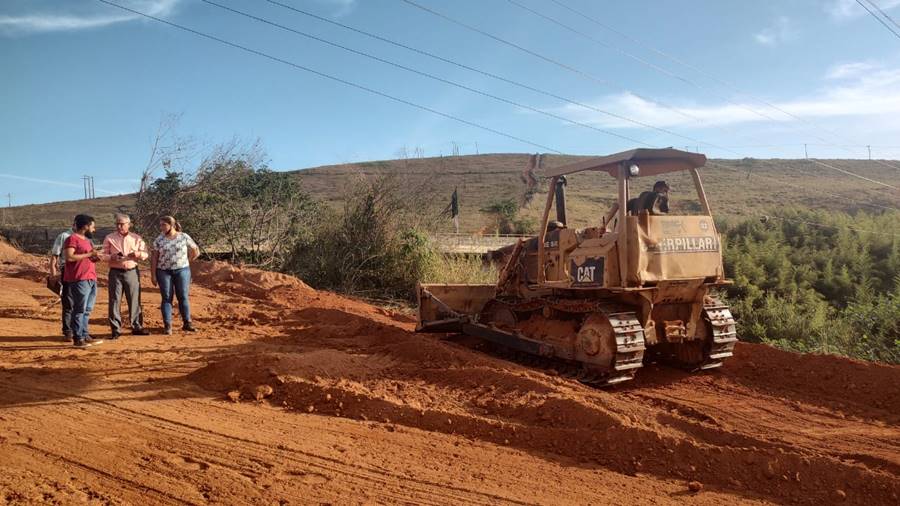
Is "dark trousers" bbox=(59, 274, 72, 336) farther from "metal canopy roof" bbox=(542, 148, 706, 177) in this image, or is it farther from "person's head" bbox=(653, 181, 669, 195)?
"person's head" bbox=(653, 181, 669, 195)

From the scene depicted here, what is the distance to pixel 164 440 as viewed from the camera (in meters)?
4.39

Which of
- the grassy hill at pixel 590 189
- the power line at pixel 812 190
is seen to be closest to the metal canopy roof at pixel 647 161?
the grassy hill at pixel 590 189

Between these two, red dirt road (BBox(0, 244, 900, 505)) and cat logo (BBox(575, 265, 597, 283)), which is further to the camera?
cat logo (BBox(575, 265, 597, 283))

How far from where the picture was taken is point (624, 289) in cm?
620

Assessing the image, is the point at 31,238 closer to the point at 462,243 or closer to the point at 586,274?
the point at 462,243

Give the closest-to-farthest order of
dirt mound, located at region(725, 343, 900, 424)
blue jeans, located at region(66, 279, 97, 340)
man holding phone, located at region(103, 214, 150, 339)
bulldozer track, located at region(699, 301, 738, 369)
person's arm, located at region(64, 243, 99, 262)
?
dirt mound, located at region(725, 343, 900, 424) → bulldozer track, located at region(699, 301, 738, 369) → person's arm, located at region(64, 243, 99, 262) → blue jeans, located at region(66, 279, 97, 340) → man holding phone, located at region(103, 214, 150, 339)

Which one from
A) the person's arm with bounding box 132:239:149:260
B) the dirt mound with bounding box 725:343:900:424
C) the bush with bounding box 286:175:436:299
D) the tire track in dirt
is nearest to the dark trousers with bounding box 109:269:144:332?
the person's arm with bounding box 132:239:149:260

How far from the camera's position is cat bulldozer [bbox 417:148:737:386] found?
6281mm

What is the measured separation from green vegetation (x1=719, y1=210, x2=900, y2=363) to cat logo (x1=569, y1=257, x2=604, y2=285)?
5.60 meters

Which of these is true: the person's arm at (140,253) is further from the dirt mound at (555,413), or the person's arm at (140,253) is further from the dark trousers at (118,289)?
the dirt mound at (555,413)

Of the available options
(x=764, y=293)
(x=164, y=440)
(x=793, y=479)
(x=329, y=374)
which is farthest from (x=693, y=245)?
(x=764, y=293)

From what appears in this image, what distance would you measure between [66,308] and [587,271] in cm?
666

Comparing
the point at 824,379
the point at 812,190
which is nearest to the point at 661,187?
the point at 824,379

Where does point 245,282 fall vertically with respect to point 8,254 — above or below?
below
